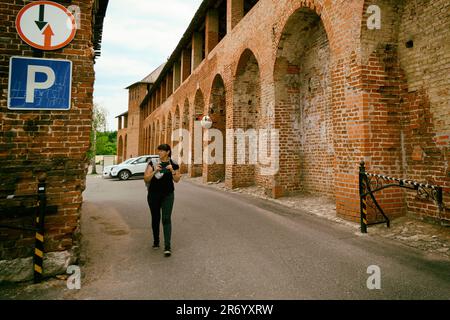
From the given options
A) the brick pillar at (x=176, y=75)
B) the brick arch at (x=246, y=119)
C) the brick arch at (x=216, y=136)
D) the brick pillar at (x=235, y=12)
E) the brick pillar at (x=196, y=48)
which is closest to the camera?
the brick arch at (x=246, y=119)

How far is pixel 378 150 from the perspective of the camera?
17.0ft

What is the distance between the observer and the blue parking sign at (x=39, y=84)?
3.21 meters

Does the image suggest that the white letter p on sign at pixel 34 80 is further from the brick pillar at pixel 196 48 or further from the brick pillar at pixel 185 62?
the brick pillar at pixel 185 62

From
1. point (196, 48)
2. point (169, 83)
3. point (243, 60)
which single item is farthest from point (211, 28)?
point (169, 83)

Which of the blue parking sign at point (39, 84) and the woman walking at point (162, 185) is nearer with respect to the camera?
the blue parking sign at point (39, 84)

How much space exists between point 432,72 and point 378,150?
5.34 ft

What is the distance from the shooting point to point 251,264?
3.43 m

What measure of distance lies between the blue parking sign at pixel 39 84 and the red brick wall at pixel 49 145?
68 mm

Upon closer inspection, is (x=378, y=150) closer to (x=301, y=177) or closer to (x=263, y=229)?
(x=263, y=229)

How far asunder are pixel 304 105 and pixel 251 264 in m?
6.37

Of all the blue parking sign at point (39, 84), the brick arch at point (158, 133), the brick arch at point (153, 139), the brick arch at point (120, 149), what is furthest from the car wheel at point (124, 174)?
the brick arch at point (120, 149)

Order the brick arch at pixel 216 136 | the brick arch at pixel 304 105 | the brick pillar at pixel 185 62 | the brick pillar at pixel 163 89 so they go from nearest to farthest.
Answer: the brick arch at pixel 304 105, the brick arch at pixel 216 136, the brick pillar at pixel 185 62, the brick pillar at pixel 163 89
